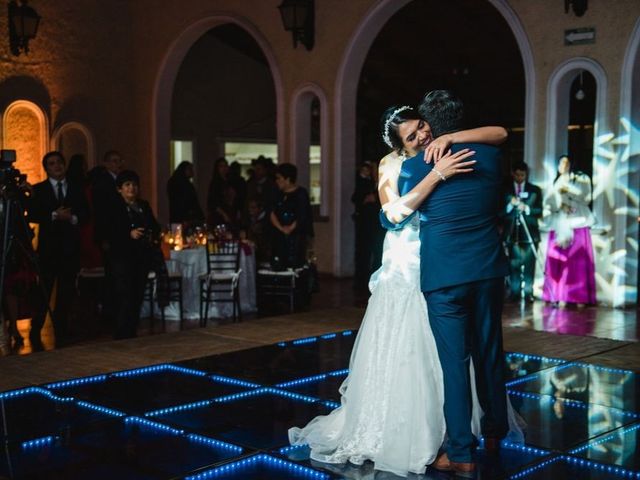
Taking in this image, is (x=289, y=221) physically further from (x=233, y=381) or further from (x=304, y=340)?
(x=233, y=381)

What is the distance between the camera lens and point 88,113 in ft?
42.5

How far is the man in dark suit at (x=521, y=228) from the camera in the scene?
8.75 m

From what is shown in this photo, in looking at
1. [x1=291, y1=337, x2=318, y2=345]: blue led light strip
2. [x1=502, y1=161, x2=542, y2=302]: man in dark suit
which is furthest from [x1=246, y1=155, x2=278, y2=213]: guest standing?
[x1=291, y1=337, x2=318, y2=345]: blue led light strip

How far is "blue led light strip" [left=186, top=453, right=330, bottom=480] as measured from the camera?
3654 mm

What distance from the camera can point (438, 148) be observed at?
336 centimetres

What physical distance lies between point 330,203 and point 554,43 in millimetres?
3653

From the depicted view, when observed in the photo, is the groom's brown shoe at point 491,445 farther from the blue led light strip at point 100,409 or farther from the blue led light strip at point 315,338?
the blue led light strip at point 315,338

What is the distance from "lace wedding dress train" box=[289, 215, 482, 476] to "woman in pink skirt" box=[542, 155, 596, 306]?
16.6 feet

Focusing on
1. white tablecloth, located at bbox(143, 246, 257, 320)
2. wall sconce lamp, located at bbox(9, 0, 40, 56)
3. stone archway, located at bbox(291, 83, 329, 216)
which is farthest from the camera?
stone archway, located at bbox(291, 83, 329, 216)

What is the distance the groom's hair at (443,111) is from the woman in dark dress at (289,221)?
16.7 ft

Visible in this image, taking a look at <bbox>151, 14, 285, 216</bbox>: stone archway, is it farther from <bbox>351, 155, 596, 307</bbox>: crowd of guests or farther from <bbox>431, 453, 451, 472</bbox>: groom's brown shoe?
<bbox>431, 453, 451, 472</bbox>: groom's brown shoe

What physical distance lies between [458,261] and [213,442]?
5.09ft

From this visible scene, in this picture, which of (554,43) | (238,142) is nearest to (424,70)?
(238,142)

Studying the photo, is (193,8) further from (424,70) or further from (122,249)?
(122,249)
